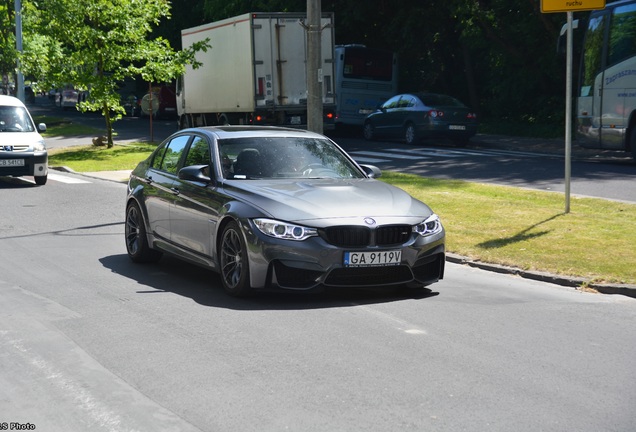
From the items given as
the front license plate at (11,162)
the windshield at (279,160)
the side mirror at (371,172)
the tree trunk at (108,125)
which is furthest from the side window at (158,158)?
the tree trunk at (108,125)

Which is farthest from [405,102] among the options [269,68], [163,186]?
[163,186]

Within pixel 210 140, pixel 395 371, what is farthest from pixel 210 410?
pixel 210 140

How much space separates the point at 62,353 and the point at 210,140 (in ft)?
11.7

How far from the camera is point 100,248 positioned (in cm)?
1250

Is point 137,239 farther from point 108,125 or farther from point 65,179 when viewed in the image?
point 108,125

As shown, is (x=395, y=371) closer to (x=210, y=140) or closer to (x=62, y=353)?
(x=62, y=353)

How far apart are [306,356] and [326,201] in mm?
2250

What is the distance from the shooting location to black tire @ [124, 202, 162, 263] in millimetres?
11036

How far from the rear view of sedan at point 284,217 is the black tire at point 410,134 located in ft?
70.9

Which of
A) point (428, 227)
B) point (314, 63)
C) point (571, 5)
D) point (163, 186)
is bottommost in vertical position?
point (428, 227)

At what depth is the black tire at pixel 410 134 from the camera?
3212 centimetres

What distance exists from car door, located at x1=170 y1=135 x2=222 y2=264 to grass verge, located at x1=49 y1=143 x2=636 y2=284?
10.6 ft

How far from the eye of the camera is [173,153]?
10961 millimetres

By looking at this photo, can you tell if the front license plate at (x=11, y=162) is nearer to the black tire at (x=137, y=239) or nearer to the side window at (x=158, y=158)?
the black tire at (x=137, y=239)
